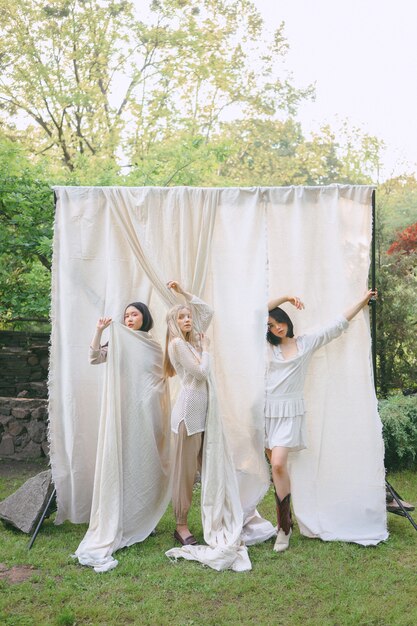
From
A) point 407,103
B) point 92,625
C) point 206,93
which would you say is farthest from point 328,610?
point 407,103

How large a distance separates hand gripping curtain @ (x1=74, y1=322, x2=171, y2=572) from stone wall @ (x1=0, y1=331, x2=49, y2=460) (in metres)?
2.33

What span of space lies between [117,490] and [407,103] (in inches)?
667

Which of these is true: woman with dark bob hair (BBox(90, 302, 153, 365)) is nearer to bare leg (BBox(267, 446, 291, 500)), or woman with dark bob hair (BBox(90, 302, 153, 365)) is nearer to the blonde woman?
the blonde woman

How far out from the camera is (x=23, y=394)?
7.49 metres

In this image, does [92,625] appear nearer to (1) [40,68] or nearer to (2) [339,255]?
(2) [339,255]

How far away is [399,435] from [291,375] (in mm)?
2125

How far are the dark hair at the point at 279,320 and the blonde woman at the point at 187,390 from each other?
378 millimetres

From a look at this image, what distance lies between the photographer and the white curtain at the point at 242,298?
14.1ft

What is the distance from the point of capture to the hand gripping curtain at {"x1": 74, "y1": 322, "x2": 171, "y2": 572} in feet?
13.5

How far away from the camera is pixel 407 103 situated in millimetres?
18766

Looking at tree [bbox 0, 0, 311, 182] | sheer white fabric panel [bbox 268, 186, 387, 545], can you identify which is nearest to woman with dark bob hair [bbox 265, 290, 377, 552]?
sheer white fabric panel [bbox 268, 186, 387, 545]

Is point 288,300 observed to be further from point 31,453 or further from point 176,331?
point 31,453

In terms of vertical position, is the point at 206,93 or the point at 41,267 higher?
the point at 206,93

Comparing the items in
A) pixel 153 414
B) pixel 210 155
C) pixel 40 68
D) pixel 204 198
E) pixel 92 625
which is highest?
pixel 40 68
